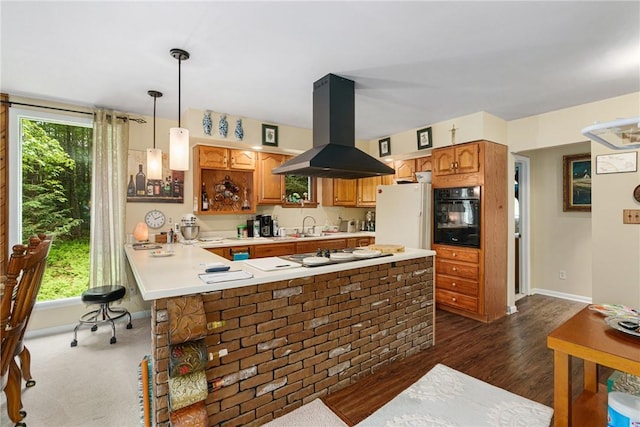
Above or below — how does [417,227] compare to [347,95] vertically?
below

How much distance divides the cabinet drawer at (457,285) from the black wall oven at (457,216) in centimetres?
47

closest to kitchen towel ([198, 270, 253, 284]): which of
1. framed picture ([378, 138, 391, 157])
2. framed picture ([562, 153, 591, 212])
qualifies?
framed picture ([378, 138, 391, 157])

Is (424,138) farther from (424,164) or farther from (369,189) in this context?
(369,189)

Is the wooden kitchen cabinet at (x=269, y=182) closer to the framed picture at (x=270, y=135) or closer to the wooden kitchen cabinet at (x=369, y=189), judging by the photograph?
the framed picture at (x=270, y=135)

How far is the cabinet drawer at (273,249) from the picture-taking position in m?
3.84

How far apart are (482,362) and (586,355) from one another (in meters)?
1.36

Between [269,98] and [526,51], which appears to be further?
[269,98]

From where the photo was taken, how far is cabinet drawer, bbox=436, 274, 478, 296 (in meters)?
3.67

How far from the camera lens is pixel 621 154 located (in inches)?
117

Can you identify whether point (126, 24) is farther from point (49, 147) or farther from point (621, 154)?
point (621, 154)

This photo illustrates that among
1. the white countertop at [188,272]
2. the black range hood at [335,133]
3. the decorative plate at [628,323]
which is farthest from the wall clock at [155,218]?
the decorative plate at [628,323]

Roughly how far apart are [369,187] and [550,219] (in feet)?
9.23

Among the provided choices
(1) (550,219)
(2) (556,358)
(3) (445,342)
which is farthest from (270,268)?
(1) (550,219)

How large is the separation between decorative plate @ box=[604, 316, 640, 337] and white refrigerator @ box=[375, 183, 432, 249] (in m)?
2.28
